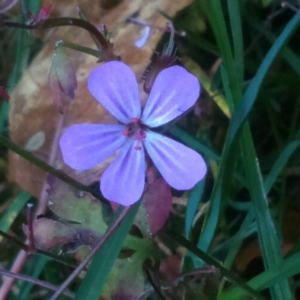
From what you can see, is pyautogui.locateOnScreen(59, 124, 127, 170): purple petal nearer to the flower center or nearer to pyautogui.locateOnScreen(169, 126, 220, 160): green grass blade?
the flower center

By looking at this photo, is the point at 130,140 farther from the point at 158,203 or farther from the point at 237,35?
the point at 237,35

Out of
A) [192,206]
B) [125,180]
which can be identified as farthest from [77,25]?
[192,206]

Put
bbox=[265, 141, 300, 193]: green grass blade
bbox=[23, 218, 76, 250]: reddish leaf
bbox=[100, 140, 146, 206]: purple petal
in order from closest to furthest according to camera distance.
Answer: bbox=[100, 140, 146, 206]: purple petal < bbox=[23, 218, 76, 250]: reddish leaf < bbox=[265, 141, 300, 193]: green grass blade

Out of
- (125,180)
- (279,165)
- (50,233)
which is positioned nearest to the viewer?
(125,180)

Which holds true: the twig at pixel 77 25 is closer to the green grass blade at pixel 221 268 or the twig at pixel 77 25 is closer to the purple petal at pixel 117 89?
the purple petal at pixel 117 89

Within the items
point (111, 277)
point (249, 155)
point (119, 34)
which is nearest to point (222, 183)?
point (249, 155)

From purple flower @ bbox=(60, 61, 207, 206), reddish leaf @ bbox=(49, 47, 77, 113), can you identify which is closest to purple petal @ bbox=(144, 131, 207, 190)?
purple flower @ bbox=(60, 61, 207, 206)
